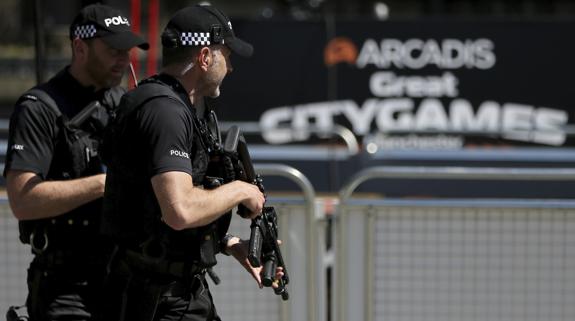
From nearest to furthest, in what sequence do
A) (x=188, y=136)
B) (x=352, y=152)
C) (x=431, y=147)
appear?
(x=188, y=136) < (x=352, y=152) < (x=431, y=147)

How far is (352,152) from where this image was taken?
32.8 ft

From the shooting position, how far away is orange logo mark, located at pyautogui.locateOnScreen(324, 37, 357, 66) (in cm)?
1156

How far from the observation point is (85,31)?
4125 mm

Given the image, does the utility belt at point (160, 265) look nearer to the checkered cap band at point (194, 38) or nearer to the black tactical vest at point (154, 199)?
the black tactical vest at point (154, 199)

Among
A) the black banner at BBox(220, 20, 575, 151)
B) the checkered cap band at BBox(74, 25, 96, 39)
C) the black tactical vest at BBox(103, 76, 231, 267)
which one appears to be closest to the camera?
the black tactical vest at BBox(103, 76, 231, 267)

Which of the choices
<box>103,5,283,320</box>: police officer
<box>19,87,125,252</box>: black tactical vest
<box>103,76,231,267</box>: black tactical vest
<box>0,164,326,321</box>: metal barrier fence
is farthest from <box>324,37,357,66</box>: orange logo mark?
<box>103,76,231,267</box>: black tactical vest

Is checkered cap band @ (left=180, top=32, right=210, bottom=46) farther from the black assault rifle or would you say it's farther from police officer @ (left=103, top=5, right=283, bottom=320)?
the black assault rifle

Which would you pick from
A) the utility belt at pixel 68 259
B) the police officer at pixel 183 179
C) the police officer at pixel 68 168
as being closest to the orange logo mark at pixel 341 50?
the police officer at pixel 68 168

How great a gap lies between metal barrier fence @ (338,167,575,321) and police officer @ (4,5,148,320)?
5.21ft

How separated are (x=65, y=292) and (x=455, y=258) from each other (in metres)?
2.24

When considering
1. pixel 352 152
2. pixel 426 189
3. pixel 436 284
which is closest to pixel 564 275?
pixel 436 284

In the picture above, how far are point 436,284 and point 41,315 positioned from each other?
226cm

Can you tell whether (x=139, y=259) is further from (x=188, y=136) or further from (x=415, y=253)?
(x=415, y=253)

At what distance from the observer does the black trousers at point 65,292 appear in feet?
12.9
